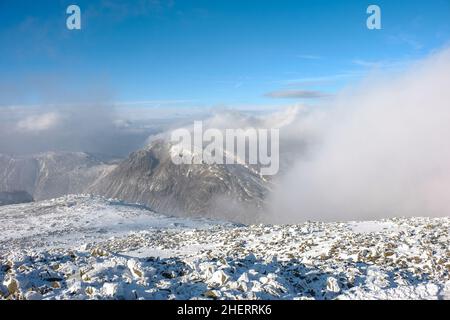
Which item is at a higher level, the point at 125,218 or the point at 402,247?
the point at 402,247

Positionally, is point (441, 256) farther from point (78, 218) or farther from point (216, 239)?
point (78, 218)

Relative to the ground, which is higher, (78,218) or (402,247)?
(402,247)

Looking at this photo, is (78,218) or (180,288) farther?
(78,218)
